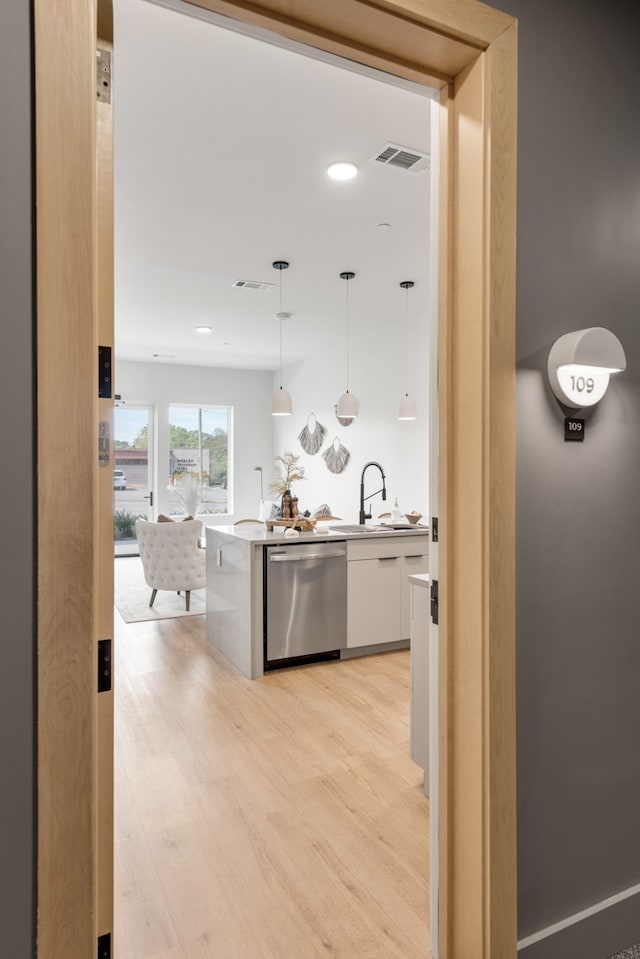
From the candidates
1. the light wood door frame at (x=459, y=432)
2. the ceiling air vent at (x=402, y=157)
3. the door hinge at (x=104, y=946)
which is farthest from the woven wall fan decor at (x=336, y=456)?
the door hinge at (x=104, y=946)

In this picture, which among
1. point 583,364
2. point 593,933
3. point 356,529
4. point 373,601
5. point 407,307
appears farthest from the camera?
point 407,307

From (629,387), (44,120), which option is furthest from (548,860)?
(44,120)

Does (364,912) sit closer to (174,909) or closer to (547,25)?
(174,909)

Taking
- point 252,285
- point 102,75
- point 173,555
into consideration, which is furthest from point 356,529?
point 102,75

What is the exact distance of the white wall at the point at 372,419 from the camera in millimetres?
6012

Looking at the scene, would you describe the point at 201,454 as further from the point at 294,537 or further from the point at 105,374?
the point at 105,374

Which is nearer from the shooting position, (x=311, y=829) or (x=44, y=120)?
(x=44, y=120)

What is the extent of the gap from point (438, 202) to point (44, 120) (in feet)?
3.19

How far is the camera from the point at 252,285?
5203 millimetres

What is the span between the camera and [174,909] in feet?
5.89

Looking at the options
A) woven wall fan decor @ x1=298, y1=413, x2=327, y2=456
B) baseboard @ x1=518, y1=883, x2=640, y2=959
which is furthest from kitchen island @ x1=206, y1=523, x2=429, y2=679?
woven wall fan decor @ x1=298, y1=413, x2=327, y2=456

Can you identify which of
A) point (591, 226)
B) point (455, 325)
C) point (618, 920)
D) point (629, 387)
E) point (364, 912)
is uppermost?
point (591, 226)

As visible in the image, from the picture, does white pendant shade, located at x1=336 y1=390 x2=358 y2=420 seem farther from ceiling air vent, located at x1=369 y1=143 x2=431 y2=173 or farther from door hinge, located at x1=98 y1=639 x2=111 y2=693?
door hinge, located at x1=98 y1=639 x2=111 y2=693

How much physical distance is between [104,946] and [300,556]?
2.83 meters
